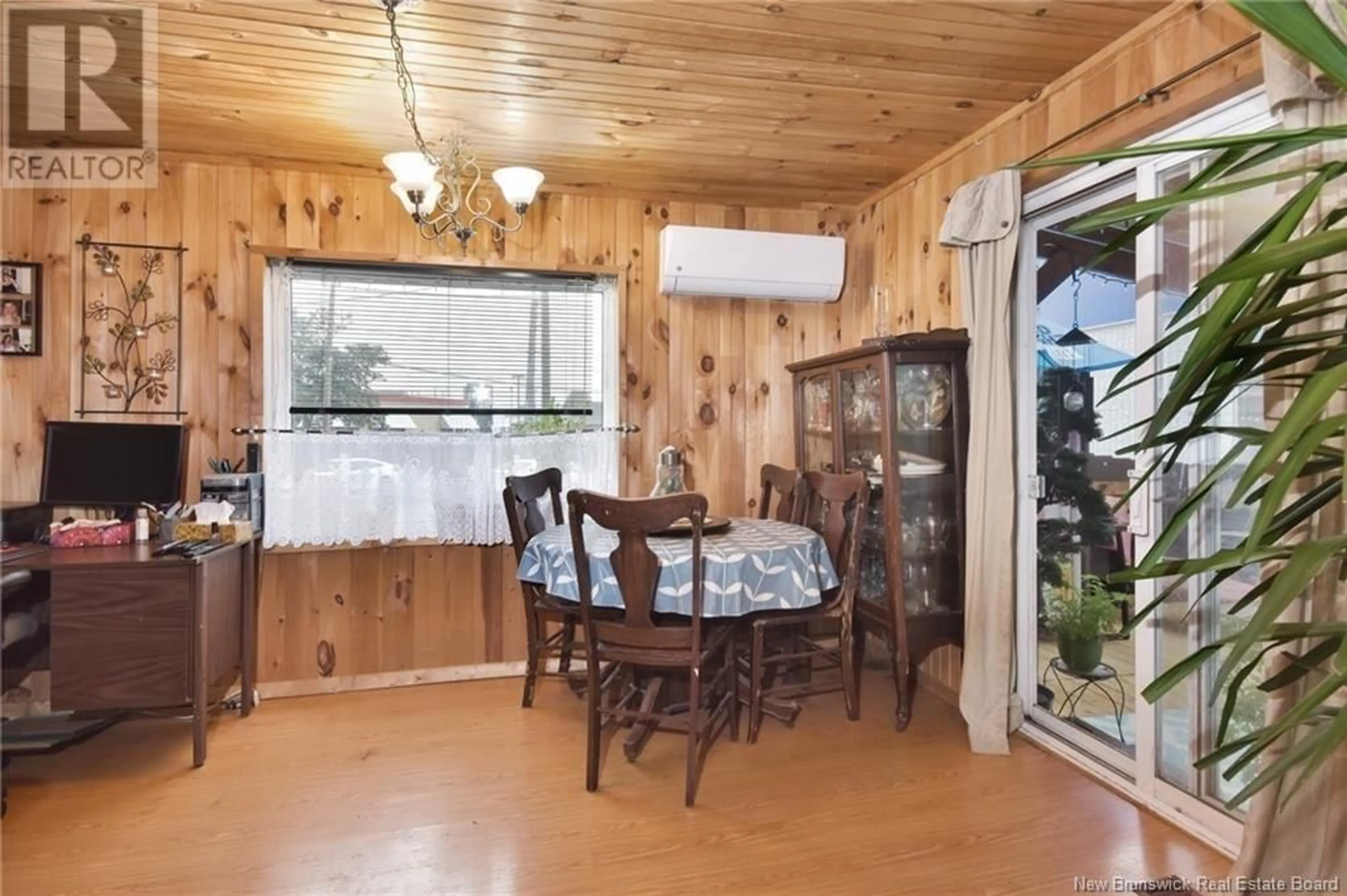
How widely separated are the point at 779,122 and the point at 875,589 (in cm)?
201

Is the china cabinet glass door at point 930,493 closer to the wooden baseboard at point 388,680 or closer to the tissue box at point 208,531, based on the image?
the wooden baseboard at point 388,680

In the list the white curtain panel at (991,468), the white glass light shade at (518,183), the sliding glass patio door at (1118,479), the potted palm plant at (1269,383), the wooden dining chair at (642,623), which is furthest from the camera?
the white curtain panel at (991,468)

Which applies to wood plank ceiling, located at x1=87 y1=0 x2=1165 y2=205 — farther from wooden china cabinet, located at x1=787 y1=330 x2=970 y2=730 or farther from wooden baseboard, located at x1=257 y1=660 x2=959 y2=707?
wooden baseboard, located at x1=257 y1=660 x2=959 y2=707

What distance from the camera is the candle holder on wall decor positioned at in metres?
3.06

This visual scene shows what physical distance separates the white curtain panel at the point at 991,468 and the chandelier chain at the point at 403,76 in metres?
2.04

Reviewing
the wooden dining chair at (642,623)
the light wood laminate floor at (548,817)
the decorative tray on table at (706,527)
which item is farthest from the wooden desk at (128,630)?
the decorative tray on table at (706,527)

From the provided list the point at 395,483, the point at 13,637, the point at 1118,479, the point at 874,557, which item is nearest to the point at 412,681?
the point at 395,483

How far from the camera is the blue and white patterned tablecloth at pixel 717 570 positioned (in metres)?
2.40

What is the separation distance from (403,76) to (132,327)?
1.77 metres

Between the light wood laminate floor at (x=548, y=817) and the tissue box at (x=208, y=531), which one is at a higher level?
the tissue box at (x=208, y=531)

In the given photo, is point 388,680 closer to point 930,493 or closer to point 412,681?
point 412,681

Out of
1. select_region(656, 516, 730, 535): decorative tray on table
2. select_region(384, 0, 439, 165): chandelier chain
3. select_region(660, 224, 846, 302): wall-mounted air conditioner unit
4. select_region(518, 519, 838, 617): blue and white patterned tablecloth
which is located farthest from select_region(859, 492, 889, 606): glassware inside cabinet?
select_region(384, 0, 439, 165): chandelier chain

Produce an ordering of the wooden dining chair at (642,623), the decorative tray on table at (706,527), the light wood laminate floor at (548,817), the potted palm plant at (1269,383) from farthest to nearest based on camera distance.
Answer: the decorative tray on table at (706,527)
the wooden dining chair at (642,623)
the light wood laminate floor at (548,817)
the potted palm plant at (1269,383)

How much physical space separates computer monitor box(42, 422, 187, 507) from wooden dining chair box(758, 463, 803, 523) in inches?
104
